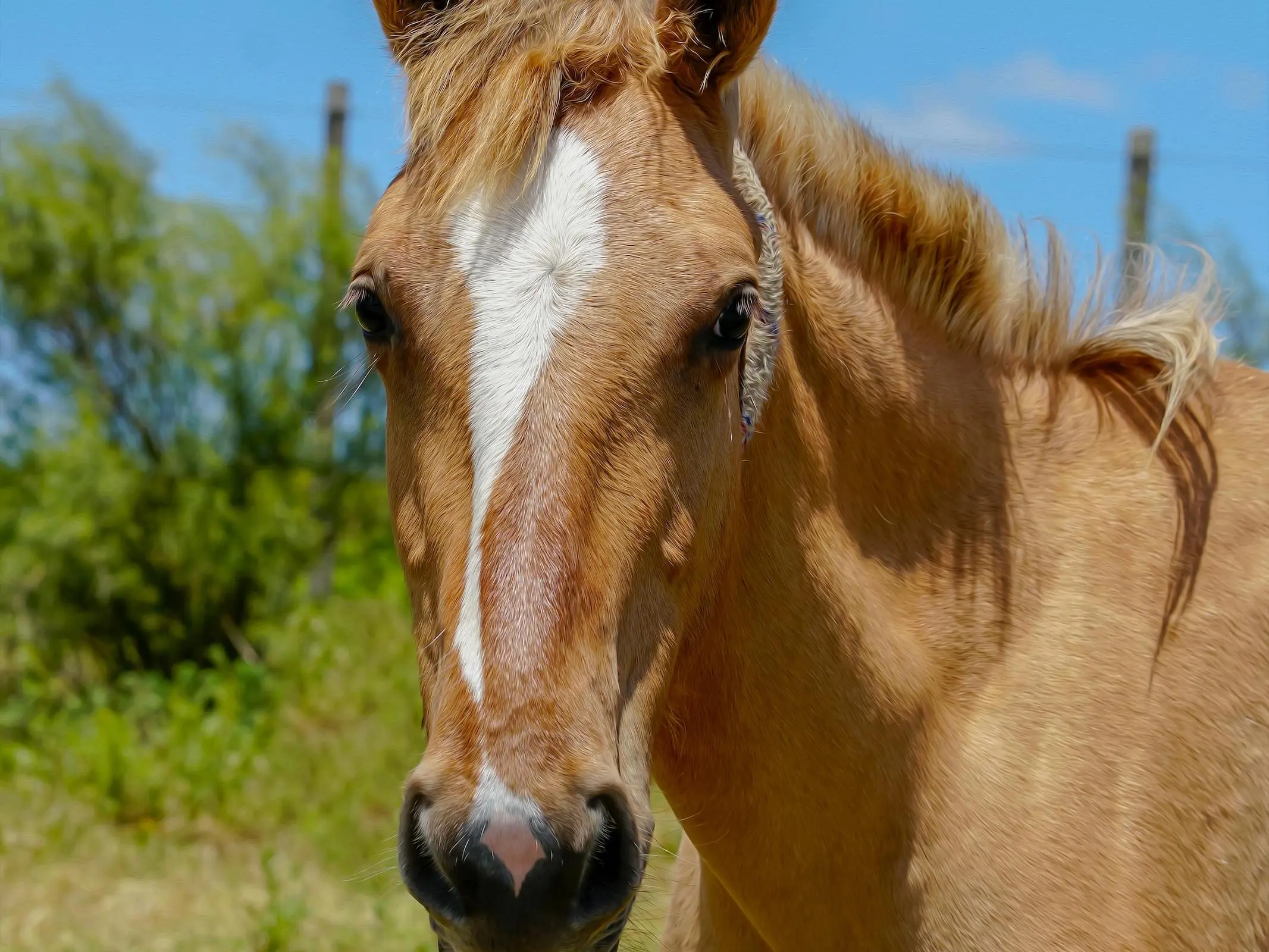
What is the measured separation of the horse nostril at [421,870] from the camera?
1497 millimetres

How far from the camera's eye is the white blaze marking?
1622 millimetres

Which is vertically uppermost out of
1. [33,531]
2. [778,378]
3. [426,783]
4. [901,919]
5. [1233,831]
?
[778,378]

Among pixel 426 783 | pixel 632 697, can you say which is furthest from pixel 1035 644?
pixel 426 783

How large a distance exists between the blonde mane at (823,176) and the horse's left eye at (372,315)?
7.0 inches

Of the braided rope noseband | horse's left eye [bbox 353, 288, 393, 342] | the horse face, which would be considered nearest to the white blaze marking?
the horse face

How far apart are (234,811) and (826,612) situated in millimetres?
5046

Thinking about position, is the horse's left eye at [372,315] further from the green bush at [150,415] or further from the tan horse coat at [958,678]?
the green bush at [150,415]

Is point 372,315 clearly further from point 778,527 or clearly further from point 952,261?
point 952,261

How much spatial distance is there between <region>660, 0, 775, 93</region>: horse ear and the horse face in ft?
0.24

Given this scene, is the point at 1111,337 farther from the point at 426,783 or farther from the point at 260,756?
the point at 260,756

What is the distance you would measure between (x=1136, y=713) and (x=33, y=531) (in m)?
6.79

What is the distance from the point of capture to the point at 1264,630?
2.23 m

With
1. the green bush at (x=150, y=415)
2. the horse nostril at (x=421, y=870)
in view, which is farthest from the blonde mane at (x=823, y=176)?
the green bush at (x=150, y=415)

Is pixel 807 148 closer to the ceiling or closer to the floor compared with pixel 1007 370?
closer to the ceiling
